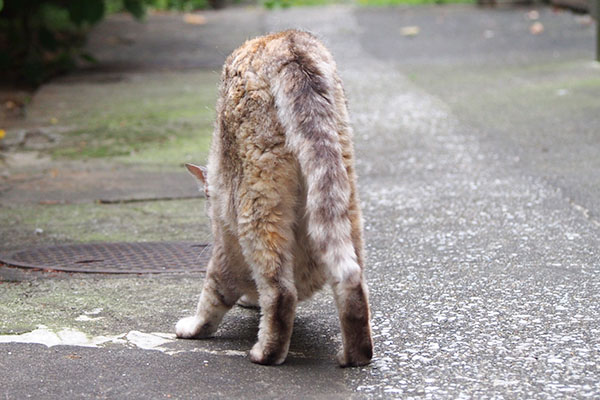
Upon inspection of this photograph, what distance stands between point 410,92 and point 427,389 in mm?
6547

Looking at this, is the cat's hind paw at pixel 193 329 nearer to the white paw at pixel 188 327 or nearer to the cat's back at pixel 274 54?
the white paw at pixel 188 327

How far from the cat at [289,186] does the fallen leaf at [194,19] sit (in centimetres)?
1172

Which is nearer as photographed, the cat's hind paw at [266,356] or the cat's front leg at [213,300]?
the cat's hind paw at [266,356]

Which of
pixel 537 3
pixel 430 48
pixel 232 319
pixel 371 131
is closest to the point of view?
pixel 232 319

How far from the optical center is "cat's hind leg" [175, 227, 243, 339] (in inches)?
138

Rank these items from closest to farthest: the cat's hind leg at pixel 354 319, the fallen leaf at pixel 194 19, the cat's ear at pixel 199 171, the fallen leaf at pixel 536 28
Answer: the cat's hind leg at pixel 354 319 → the cat's ear at pixel 199 171 → the fallen leaf at pixel 536 28 → the fallen leaf at pixel 194 19

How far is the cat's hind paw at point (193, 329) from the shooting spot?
11.7 ft

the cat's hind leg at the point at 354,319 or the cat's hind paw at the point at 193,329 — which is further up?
the cat's hind leg at the point at 354,319

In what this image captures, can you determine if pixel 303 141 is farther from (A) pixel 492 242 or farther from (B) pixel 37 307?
(A) pixel 492 242

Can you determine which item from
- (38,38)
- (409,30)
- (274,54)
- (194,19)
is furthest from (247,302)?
(194,19)

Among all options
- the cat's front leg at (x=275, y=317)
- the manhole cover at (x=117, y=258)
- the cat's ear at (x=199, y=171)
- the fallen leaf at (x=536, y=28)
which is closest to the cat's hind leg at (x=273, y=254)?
the cat's front leg at (x=275, y=317)

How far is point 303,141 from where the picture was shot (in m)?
3.13

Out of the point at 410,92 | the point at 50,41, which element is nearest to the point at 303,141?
the point at 410,92

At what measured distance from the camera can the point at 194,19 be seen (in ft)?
49.3
